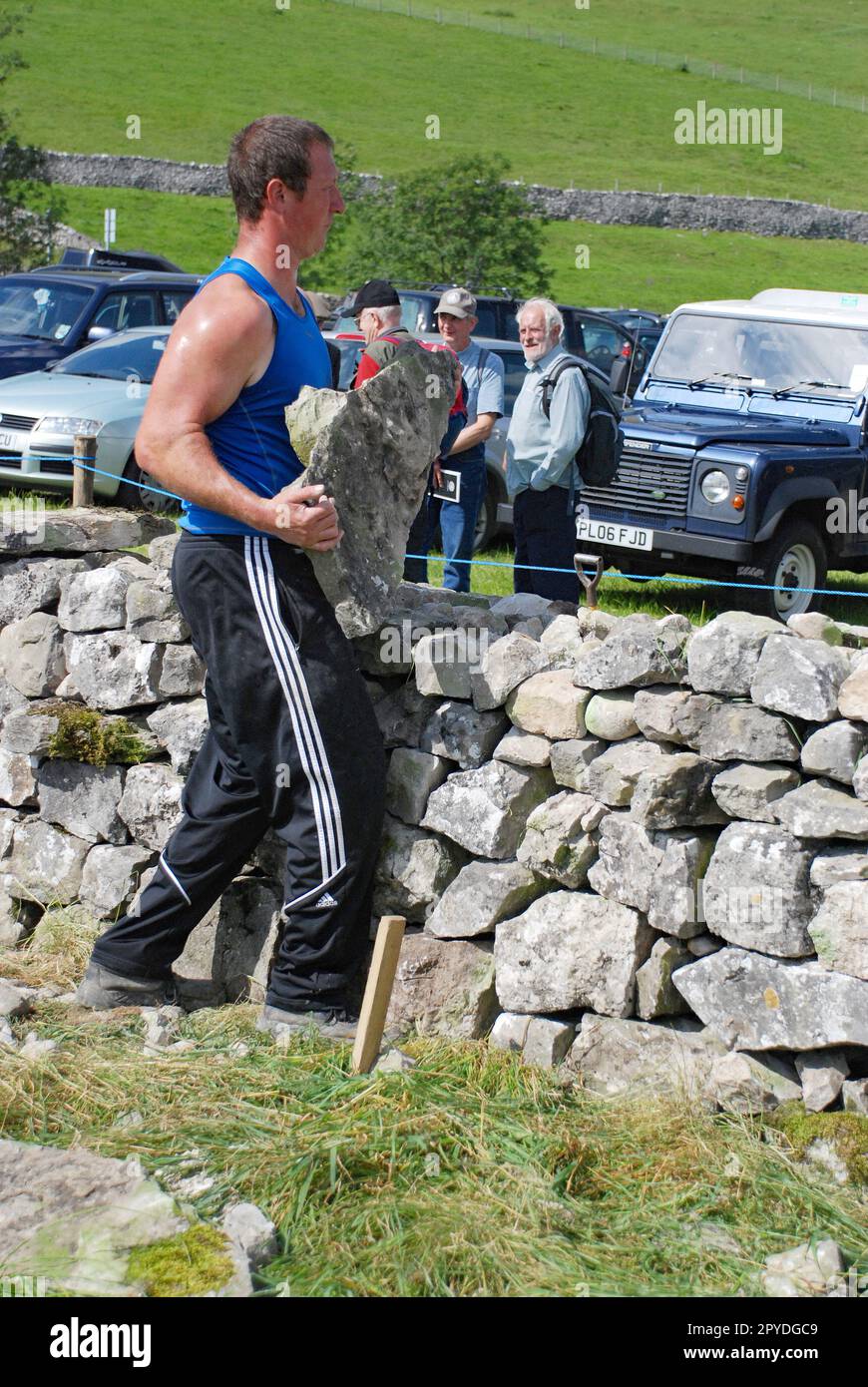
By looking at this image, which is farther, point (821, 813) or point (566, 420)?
point (566, 420)

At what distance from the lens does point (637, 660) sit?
3936 millimetres

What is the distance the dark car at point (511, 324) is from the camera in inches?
523

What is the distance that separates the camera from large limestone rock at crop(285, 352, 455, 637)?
3.93 metres

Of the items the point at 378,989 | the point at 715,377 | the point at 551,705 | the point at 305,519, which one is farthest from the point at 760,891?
the point at 715,377

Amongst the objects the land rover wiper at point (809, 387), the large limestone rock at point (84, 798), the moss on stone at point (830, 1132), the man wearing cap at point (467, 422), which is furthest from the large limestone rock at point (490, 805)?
the land rover wiper at point (809, 387)

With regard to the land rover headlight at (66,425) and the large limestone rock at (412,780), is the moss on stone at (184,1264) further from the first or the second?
the land rover headlight at (66,425)

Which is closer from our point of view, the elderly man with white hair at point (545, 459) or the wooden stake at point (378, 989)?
the wooden stake at point (378, 989)

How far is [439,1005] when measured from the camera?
422cm

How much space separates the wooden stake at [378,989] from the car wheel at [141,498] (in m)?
6.83

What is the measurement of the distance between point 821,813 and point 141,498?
26.0ft

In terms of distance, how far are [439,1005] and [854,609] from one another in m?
6.50

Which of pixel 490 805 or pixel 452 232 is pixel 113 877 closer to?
pixel 490 805

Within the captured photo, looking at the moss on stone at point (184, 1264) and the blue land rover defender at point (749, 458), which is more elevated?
the blue land rover defender at point (749, 458)

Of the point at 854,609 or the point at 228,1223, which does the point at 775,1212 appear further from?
the point at 854,609
